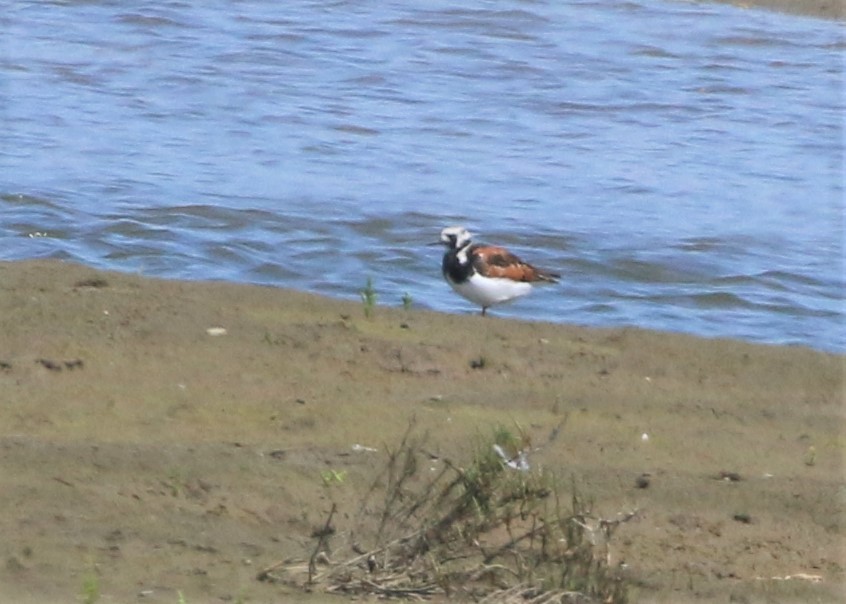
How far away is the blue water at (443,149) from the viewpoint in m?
10.2

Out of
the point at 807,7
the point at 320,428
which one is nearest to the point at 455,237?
the point at 320,428

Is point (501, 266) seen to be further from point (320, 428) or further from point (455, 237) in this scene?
point (320, 428)

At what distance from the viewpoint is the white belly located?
359 inches

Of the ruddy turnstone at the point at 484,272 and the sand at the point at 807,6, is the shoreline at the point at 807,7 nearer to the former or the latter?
the sand at the point at 807,6

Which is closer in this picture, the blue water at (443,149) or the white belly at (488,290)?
the white belly at (488,290)

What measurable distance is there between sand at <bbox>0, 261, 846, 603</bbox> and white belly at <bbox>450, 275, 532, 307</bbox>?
86cm

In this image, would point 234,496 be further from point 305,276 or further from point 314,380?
point 305,276

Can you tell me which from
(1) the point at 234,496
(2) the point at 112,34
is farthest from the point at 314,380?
(2) the point at 112,34

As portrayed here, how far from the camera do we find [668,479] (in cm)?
582

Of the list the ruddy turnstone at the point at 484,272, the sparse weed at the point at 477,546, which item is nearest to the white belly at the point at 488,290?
the ruddy turnstone at the point at 484,272

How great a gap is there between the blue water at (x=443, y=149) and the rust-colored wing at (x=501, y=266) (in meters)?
0.29

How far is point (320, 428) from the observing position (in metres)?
6.09

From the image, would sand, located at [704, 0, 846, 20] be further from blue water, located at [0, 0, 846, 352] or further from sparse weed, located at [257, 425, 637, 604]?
sparse weed, located at [257, 425, 637, 604]

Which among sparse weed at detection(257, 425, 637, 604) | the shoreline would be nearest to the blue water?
the shoreline
